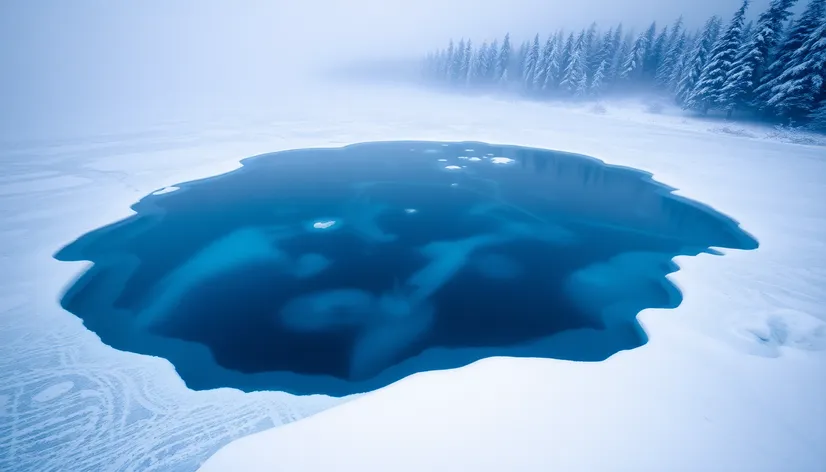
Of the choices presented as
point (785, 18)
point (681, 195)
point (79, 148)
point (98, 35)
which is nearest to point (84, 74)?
point (98, 35)

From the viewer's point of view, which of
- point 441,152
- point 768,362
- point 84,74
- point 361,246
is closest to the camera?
point 768,362

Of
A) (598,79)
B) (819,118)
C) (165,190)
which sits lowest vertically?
(165,190)

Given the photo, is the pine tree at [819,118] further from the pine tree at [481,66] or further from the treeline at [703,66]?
the pine tree at [481,66]

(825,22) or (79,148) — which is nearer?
(79,148)

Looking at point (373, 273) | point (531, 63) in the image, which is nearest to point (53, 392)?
point (373, 273)

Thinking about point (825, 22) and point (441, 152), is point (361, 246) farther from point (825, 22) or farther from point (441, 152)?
point (825, 22)

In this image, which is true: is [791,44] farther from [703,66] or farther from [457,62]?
[457,62]
